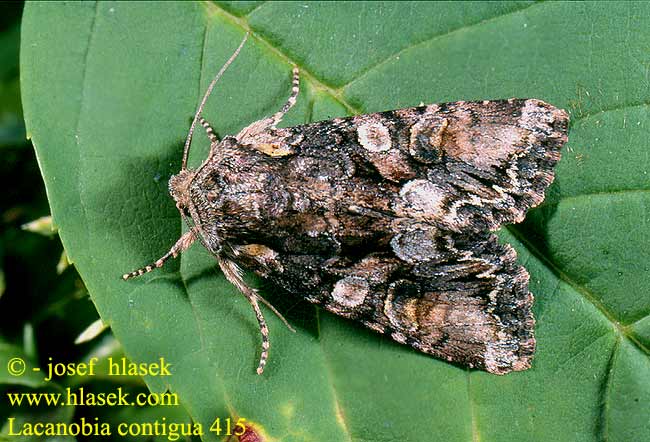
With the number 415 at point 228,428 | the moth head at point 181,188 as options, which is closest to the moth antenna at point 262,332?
the number 415 at point 228,428

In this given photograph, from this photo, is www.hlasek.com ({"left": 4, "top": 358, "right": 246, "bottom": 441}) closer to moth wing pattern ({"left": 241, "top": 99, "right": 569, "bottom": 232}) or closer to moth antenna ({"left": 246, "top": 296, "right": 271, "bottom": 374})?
moth antenna ({"left": 246, "top": 296, "right": 271, "bottom": 374})

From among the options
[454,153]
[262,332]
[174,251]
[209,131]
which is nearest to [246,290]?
[262,332]

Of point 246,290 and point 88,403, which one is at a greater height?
point 246,290

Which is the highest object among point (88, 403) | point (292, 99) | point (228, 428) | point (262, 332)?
point (292, 99)

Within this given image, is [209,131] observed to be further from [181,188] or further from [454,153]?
[454,153]

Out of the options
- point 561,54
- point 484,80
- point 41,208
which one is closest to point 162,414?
point 41,208

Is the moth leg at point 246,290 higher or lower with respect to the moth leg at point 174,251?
lower

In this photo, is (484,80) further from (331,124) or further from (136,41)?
(136,41)

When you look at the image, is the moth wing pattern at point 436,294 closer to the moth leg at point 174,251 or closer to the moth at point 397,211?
the moth at point 397,211
